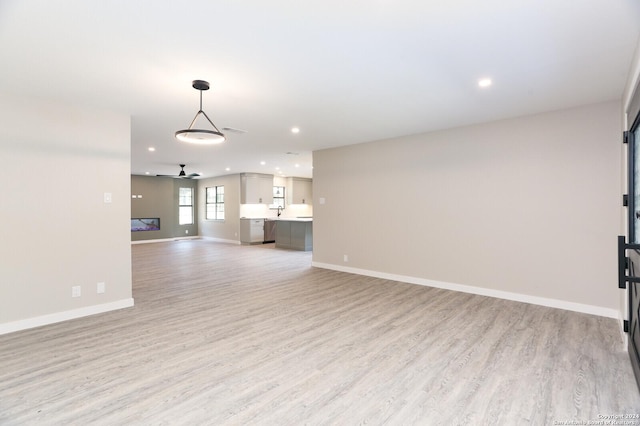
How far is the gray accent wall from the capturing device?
37.6 ft

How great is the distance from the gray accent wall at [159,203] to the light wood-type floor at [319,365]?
26.6 ft

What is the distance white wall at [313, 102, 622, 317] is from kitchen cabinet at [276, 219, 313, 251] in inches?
122

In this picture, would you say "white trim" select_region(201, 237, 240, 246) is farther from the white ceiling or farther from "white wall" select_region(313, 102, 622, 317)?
the white ceiling

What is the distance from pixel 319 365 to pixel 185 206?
1153cm

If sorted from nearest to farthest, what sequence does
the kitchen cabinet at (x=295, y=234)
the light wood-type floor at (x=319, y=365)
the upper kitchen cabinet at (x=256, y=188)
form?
the light wood-type floor at (x=319, y=365)
the kitchen cabinet at (x=295, y=234)
the upper kitchen cabinet at (x=256, y=188)

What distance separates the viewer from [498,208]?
456 centimetres

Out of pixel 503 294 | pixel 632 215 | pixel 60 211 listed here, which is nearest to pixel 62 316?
pixel 60 211

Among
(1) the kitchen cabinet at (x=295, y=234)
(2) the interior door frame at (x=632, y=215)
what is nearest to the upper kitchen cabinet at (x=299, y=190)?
(1) the kitchen cabinet at (x=295, y=234)

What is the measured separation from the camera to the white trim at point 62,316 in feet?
11.1

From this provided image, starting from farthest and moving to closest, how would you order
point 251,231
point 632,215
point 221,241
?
1. point 221,241
2. point 251,231
3. point 632,215

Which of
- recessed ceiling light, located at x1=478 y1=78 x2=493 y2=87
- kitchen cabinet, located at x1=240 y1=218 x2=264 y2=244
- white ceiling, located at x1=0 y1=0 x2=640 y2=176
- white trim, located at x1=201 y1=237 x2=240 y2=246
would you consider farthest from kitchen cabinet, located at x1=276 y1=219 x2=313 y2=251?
recessed ceiling light, located at x1=478 y1=78 x2=493 y2=87

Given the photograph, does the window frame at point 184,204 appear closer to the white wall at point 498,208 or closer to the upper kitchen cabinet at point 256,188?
the upper kitchen cabinet at point 256,188

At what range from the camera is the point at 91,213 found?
3.92 meters

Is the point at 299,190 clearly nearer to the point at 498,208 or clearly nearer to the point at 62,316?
the point at 498,208
